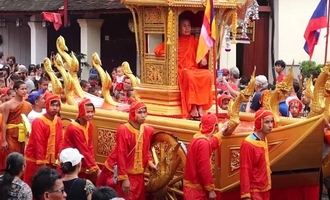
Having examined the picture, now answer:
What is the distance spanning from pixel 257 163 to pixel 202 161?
54 cm

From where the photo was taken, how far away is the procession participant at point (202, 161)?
8250 mm

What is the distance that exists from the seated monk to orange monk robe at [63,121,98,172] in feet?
4.33

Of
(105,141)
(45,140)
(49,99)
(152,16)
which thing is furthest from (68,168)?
(152,16)

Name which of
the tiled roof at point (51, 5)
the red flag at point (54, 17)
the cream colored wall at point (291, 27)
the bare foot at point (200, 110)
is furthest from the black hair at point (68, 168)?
the tiled roof at point (51, 5)

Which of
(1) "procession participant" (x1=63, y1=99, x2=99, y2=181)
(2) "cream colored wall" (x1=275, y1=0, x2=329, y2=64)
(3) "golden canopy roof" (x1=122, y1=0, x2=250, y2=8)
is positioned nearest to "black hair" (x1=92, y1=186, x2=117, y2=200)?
(1) "procession participant" (x1=63, y1=99, x2=99, y2=181)

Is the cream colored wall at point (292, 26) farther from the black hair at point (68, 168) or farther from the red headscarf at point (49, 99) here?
the black hair at point (68, 168)

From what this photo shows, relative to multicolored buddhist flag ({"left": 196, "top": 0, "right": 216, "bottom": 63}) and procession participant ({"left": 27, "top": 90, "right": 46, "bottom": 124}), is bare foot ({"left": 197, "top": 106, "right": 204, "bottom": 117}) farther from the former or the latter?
procession participant ({"left": 27, "top": 90, "right": 46, "bottom": 124})

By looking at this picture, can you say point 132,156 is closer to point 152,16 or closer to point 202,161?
point 202,161

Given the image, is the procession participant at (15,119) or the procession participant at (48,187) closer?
the procession participant at (48,187)

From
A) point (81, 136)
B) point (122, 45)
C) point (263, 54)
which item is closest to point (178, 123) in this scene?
point (81, 136)

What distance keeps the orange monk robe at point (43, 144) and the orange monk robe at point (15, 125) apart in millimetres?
1012

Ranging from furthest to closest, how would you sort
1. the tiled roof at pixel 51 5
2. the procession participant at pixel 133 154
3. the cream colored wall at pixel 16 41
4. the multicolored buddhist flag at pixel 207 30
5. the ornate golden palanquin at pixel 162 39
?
the cream colored wall at pixel 16 41
the tiled roof at pixel 51 5
the ornate golden palanquin at pixel 162 39
the procession participant at pixel 133 154
the multicolored buddhist flag at pixel 207 30

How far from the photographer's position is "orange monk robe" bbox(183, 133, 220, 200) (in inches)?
324

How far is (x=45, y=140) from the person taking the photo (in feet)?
32.1
